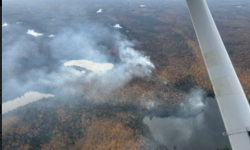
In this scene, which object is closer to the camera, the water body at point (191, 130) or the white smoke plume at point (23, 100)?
the water body at point (191, 130)

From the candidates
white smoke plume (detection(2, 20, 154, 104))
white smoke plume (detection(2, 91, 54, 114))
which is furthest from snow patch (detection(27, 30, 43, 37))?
white smoke plume (detection(2, 91, 54, 114))

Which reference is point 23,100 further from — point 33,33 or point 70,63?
point 33,33

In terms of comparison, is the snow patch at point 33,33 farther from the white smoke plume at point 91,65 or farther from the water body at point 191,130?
the water body at point 191,130

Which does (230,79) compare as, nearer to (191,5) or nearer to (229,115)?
(229,115)

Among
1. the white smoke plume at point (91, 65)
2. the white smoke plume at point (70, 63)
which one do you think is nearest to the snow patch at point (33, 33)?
the white smoke plume at point (70, 63)

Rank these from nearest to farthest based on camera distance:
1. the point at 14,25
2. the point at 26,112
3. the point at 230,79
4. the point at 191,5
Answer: the point at 230,79, the point at 191,5, the point at 26,112, the point at 14,25

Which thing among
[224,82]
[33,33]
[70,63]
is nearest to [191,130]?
[224,82]

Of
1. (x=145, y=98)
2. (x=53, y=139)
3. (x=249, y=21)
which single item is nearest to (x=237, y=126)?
(x=53, y=139)
